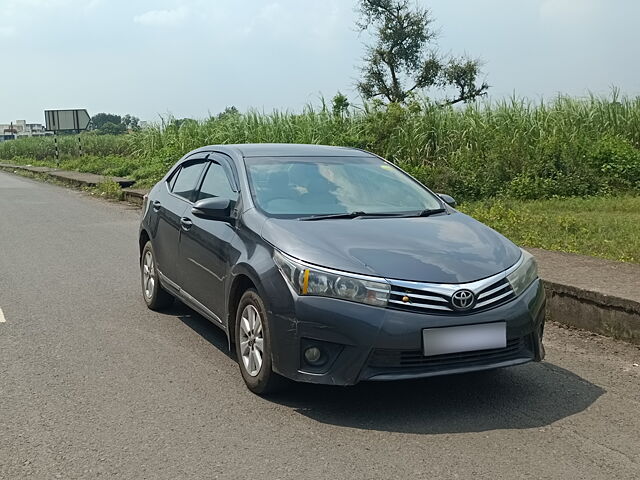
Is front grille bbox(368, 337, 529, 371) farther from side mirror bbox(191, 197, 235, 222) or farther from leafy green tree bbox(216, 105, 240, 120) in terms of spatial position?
leafy green tree bbox(216, 105, 240, 120)

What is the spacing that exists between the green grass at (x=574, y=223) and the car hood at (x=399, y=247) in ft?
11.5

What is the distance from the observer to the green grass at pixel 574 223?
8.74 meters

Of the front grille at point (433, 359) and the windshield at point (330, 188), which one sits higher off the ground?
the windshield at point (330, 188)

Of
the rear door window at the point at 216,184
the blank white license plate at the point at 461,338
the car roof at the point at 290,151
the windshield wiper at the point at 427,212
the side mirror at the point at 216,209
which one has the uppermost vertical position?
the car roof at the point at 290,151

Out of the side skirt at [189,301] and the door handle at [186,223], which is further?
the door handle at [186,223]

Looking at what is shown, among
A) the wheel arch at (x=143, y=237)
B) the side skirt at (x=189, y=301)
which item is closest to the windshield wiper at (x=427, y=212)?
the side skirt at (x=189, y=301)

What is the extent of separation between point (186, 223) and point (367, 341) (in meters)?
2.38

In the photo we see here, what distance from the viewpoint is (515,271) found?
15.5 ft

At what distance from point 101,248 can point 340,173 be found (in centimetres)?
634

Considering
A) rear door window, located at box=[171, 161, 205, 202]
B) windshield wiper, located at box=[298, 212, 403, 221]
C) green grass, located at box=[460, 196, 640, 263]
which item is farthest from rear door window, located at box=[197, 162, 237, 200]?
green grass, located at box=[460, 196, 640, 263]

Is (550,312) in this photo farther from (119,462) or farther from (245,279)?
(119,462)

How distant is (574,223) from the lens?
1020 cm

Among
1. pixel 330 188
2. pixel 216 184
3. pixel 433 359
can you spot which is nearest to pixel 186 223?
pixel 216 184

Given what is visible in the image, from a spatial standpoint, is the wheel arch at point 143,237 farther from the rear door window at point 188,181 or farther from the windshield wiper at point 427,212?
the windshield wiper at point 427,212
